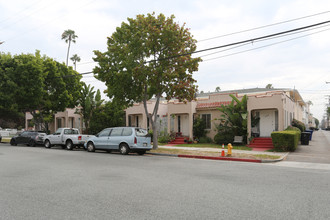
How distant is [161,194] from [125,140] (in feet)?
31.2

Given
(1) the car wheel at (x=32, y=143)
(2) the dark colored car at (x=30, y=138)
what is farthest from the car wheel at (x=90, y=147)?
(1) the car wheel at (x=32, y=143)

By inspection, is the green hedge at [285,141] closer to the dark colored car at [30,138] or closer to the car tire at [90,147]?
the car tire at [90,147]

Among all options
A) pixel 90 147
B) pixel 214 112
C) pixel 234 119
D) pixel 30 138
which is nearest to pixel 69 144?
pixel 90 147

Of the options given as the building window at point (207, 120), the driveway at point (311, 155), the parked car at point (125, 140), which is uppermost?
the building window at point (207, 120)

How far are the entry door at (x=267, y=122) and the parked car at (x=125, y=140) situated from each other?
34.3ft

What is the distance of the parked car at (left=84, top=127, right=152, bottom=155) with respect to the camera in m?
15.4

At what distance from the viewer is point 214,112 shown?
2358cm

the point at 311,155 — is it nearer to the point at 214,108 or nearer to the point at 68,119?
the point at 214,108

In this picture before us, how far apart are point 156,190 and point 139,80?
11145 mm

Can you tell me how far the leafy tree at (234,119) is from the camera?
67.0ft

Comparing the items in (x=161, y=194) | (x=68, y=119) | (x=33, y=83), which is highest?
(x=33, y=83)

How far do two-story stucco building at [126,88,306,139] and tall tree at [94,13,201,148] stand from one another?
2.97m

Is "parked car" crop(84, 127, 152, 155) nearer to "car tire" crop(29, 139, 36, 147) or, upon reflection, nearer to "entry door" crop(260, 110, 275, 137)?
"car tire" crop(29, 139, 36, 147)

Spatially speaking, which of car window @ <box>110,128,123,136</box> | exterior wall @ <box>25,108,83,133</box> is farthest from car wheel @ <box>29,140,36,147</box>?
car window @ <box>110,128,123,136</box>
